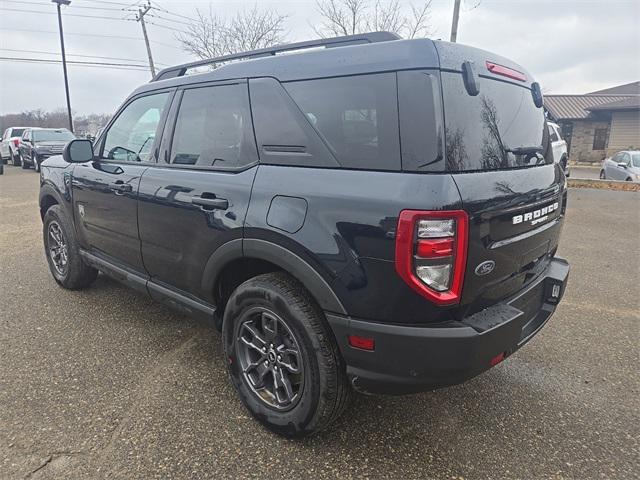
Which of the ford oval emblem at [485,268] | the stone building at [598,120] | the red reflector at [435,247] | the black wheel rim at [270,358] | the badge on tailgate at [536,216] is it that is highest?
the stone building at [598,120]

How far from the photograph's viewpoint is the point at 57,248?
14.2ft

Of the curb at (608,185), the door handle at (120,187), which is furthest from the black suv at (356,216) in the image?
the curb at (608,185)

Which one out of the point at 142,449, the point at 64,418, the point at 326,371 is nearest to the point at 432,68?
the point at 326,371

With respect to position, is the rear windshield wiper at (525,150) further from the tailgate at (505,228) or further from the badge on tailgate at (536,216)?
the badge on tailgate at (536,216)

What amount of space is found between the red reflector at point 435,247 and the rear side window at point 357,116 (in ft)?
1.14

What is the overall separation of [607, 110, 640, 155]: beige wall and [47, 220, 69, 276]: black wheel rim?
31.4 metres

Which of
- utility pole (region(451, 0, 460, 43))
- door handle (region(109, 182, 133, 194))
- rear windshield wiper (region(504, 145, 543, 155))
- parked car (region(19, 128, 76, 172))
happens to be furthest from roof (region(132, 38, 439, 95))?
parked car (region(19, 128, 76, 172))

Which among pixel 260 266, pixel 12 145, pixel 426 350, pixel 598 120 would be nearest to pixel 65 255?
pixel 260 266

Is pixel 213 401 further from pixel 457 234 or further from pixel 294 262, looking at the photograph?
pixel 457 234

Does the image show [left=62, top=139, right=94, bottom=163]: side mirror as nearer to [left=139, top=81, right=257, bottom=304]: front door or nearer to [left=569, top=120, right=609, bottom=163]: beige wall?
[left=139, top=81, right=257, bottom=304]: front door

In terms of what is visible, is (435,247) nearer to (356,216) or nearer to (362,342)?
(356,216)

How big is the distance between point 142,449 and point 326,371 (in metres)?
1.03

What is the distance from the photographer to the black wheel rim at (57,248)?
4.14 metres

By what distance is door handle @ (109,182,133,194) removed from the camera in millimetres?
3035
